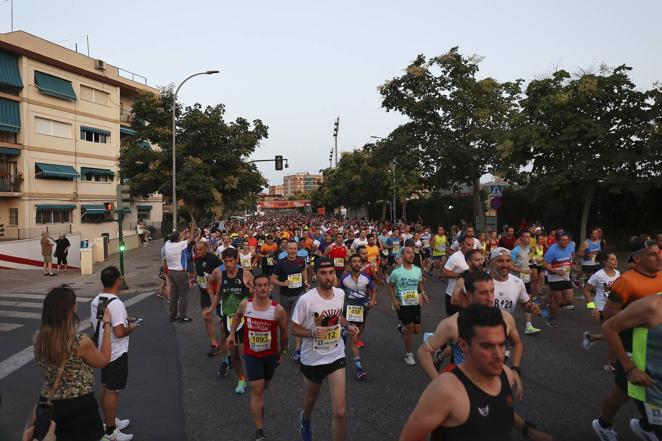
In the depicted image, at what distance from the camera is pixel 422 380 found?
6.25 metres

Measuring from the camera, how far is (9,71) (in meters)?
27.6

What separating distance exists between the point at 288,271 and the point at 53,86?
29608 millimetres

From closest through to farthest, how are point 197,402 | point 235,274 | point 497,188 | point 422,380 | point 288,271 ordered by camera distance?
point 197,402 → point 422,380 → point 235,274 → point 288,271 → point 497,188

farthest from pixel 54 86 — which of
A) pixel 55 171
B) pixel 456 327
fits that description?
pixel 456 327

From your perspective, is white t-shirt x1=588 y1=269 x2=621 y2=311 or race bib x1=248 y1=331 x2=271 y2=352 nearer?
race bib x1=248 y1=331 x2=271 y2=352

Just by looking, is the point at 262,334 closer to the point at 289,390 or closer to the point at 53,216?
the point at 289,390

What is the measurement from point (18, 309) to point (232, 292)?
8.62 m

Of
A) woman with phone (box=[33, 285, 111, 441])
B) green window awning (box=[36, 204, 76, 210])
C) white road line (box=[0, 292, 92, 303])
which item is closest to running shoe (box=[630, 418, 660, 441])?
woman with phone (box=[33, 285, 111, 441])

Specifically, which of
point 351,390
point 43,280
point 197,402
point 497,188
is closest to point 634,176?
point 497,188

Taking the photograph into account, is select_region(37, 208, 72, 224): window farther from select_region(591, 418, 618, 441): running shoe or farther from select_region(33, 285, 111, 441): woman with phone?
select_region(591, 418, 618, 441): running shoe

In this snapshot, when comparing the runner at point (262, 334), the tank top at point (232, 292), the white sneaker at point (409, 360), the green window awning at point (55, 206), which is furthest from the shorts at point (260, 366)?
the green window awning at point (55, 206)

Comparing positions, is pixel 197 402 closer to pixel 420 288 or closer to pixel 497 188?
pixel 420 288

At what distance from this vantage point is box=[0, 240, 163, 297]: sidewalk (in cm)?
1583

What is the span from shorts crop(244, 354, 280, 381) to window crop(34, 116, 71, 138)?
31.5 meters
